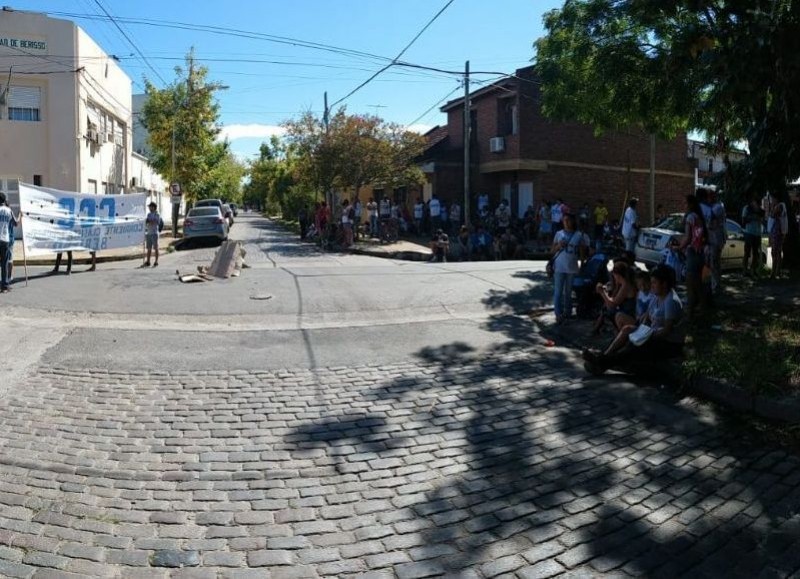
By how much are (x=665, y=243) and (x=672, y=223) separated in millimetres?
1402

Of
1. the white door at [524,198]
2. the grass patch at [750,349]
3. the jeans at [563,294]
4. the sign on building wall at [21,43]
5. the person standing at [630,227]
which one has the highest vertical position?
the sign on building wall at [21,43]

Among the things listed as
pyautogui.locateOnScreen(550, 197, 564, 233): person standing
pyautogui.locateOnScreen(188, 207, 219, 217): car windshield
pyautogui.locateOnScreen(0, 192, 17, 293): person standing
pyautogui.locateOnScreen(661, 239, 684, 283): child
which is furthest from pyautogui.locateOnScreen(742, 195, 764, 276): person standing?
pyautogui.locateOnScreen(188, 207, 219, 217): car windshield

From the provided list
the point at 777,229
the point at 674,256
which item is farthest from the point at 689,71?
the point at 777,229

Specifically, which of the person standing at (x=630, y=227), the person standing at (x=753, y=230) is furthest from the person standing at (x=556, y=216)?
the person standing at (x=753, y=230)

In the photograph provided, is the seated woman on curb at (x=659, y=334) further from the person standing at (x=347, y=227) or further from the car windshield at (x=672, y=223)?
the person standing at (x=347, y=227)

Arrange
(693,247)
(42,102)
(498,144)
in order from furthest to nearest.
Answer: (498,144) → (42,102) → (693,247)

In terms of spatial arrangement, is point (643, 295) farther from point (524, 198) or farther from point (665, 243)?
point (524, 198)

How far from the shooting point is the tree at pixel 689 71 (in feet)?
26.9

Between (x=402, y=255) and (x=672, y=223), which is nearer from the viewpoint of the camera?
(x=672, y=223)

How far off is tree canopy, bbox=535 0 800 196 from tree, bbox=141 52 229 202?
2265 centimetres

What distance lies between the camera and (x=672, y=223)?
1642 centimetres

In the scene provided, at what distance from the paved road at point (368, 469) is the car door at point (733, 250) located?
32.0 ft

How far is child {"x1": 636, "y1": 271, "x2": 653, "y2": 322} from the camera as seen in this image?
24.9 ft

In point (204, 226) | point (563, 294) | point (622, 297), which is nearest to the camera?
point (622, 297)
